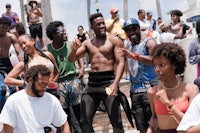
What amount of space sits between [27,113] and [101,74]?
57.0 inches

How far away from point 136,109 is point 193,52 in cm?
98

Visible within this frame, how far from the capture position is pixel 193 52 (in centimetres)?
520

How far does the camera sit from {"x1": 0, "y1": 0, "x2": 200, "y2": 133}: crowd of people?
134 inches

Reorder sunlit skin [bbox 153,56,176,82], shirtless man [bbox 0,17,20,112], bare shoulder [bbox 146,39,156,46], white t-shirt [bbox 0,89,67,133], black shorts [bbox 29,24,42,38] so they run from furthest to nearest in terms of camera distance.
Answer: black shorts [bbox 29,24,42,38] → shirtless man [bbox 0,17,20,112] → bare shoulder [bbox 146,39,156,46] → white t-shirt [bbox 0,89,67,133] → sunlit skin [bbox 153,56,176,82]

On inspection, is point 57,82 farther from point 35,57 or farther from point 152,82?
point 152,82

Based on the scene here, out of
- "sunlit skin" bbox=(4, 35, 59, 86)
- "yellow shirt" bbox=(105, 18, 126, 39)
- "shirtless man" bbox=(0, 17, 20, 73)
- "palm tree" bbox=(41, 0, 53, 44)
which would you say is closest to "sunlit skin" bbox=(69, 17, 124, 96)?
"sunlit skin" bbox=(4, 35, 59, 86)

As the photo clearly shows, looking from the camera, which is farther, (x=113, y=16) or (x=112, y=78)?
(x=113, y=16)

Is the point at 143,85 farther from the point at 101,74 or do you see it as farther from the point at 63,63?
the point at 63,63

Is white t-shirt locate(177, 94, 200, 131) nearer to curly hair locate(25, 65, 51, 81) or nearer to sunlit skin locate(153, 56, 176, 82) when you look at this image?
sunlit skin locate(153, 56, 176, 82)

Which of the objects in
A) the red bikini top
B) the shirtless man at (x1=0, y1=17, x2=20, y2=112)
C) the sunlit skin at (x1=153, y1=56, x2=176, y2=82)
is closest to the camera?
the red bikini top

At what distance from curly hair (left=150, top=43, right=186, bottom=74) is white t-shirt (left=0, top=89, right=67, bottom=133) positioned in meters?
1.27

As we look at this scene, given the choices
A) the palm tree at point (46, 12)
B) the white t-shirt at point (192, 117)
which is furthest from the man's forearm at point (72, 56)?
the palm tree at point (46, 12)

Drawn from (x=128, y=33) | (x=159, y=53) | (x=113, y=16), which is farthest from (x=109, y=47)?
(x=113, y=16)

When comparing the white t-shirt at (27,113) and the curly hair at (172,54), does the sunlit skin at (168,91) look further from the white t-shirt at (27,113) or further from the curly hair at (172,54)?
the white t-shirt at (27,113)
